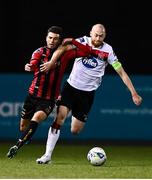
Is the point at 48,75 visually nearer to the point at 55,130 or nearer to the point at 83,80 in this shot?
the point at 83,80

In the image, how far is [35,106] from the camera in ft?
44.1

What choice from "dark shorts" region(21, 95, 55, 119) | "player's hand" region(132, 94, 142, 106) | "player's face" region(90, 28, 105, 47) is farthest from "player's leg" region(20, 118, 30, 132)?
"player's hand" region(132, 94, 142, 106)

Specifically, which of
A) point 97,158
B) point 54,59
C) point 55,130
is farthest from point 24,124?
point 97,158

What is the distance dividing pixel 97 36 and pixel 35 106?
1.40 m

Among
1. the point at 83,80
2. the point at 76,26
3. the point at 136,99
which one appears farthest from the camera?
the point at 76,26

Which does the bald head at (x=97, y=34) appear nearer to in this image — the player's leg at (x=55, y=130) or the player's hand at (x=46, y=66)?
the player's hand at (x=46, y=66)

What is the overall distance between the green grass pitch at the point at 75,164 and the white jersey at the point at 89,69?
113 cm

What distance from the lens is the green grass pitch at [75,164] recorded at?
38.1 ft

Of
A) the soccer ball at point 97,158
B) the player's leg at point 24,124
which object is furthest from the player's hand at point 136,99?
the player's leg at point 24,124

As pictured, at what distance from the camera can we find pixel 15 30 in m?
22.3

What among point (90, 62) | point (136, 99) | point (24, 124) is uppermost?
point (90, 62)

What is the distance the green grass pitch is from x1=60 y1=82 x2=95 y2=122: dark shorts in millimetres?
722

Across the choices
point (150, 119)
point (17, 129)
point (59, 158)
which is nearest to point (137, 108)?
point (150, 119)

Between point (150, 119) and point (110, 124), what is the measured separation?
2.61ft
